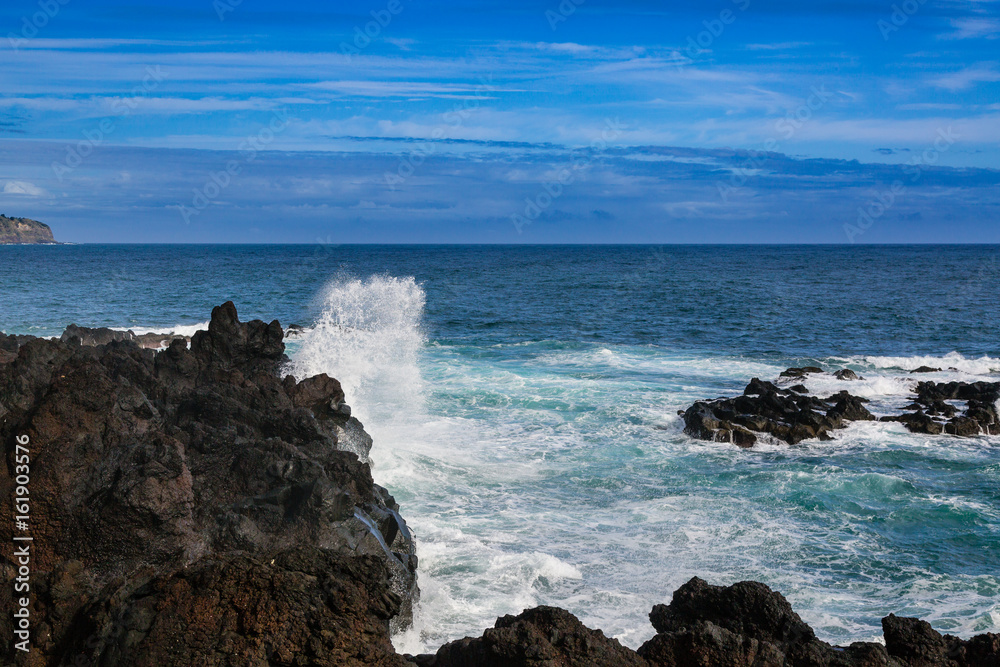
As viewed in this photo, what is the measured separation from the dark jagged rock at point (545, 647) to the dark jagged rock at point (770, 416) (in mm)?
12976

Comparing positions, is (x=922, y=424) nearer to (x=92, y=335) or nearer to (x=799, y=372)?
(x=799, y=372)

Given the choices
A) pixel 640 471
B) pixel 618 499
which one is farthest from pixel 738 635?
pixel 640 471

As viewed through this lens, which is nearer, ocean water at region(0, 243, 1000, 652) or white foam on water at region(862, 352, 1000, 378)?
ocean water at region(0, 243, 1000, 652)

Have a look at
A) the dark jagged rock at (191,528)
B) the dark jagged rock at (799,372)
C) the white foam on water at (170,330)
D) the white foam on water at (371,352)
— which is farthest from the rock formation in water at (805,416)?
the white foam on water at (170,330)

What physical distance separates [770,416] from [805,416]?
0.81 meters

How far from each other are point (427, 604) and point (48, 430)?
183 inches

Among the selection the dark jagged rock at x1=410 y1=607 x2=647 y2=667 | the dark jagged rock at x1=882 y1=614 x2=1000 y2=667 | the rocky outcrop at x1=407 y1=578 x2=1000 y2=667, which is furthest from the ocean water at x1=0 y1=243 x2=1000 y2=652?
the dark jagged rock at x1=410 y1=607 x2=647 y2=667

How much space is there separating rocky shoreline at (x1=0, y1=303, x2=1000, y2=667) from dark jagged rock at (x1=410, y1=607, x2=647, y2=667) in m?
0.01

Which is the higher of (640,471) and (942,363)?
(942,363)

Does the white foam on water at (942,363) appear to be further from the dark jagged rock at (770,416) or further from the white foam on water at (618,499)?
Answer: the dark jagged rock at (770,416)

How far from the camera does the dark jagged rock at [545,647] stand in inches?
228

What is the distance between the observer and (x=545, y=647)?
5.83m

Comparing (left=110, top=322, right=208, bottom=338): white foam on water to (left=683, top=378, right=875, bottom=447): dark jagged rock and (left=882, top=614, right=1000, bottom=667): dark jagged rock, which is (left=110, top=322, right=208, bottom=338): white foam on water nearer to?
(left=683, top=378, right=875, bottom=447): dark jagged rock

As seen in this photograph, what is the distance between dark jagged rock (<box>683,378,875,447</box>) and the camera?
727 inches
